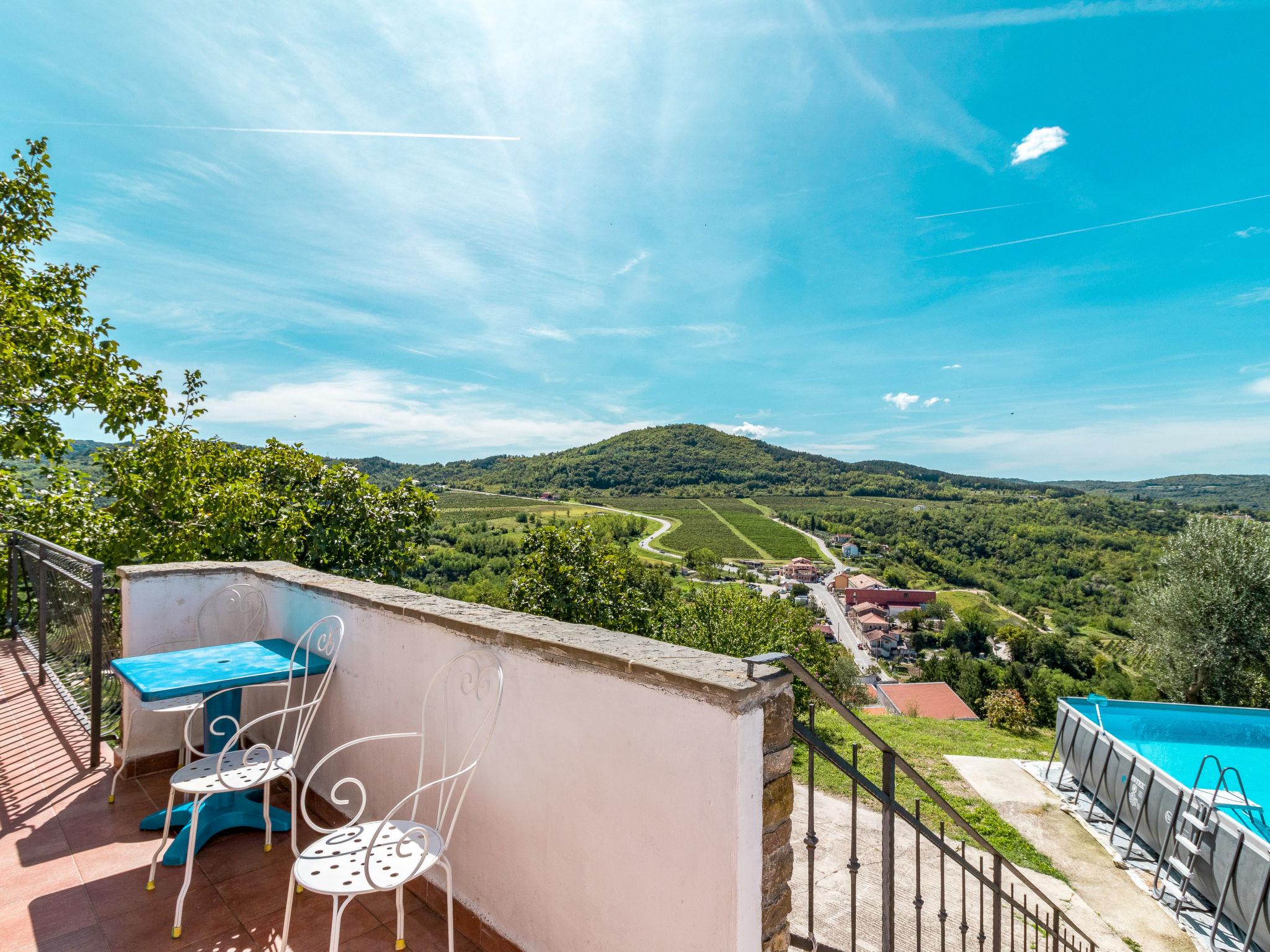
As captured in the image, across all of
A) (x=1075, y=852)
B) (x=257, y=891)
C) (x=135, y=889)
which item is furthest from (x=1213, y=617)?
(x=135, y=889)

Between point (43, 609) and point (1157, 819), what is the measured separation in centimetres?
1039

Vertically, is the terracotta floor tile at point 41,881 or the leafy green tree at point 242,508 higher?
the leafy green tree at point 242,508

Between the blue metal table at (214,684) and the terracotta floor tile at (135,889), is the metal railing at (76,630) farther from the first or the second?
the terracotta floor tile at (135,889)

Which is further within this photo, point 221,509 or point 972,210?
point 972,210

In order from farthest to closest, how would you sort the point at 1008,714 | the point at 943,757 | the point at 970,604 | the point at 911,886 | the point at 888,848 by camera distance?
the point at 970,604 → the point at 1008,714 → the point at 943,757 → the point at 911,886 → the point at 888,848

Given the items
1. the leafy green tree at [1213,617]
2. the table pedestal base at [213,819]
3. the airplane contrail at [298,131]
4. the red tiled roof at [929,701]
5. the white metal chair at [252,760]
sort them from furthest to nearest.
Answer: the red tiled roof at [929,701] → the leafy green tree at [1213,617] → the airplane contrail at [298,131] → the table pedestal base at [213,819] → the white metal chair at [252,760]

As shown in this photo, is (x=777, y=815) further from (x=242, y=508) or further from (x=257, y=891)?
(x=242, y=508)

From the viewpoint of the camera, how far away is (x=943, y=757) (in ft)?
28.5

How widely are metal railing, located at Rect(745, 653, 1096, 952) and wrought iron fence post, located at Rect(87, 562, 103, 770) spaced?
137 inches

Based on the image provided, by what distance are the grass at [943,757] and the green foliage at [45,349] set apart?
321 inches

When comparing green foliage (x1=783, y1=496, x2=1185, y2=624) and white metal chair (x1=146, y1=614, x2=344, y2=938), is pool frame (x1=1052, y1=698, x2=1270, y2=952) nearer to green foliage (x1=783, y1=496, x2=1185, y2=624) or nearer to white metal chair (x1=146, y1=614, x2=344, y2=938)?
white metal chair (x1=146, y1=614, x2=344, y2=938)

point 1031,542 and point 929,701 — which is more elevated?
point 1031,542

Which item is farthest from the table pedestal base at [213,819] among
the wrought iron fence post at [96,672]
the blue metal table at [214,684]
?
the wrought iron fence post at [96,672]

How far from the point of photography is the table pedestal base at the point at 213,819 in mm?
2389
